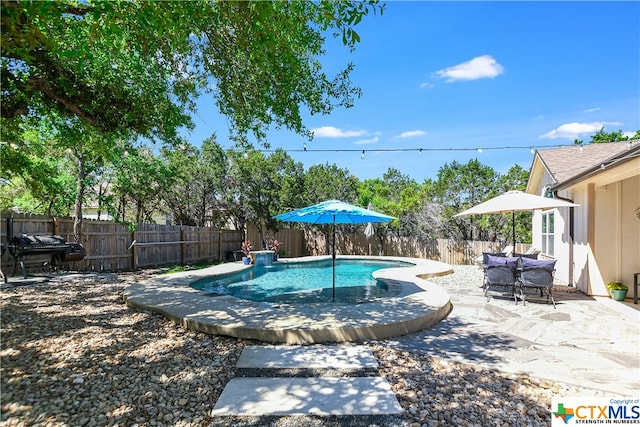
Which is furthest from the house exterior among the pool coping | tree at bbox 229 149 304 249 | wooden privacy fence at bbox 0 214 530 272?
tree at bbox 229 149 304 249

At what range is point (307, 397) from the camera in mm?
2863

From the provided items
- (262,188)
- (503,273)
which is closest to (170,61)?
(503,273)

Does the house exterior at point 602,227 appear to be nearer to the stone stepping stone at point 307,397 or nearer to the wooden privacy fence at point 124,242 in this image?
the stone stepping stone at point 307,397

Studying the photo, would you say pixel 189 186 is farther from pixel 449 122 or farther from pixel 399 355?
pixel 399 355

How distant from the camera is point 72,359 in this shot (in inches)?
139

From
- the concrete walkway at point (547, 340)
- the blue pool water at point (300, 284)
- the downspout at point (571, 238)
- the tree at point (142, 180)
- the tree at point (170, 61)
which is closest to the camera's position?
the tree at point (170, 61)

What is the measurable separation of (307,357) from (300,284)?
595 cm

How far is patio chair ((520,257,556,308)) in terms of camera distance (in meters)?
6.55

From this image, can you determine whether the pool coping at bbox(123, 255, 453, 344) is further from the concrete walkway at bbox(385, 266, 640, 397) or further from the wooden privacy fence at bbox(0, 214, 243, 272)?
the wooden privacy fence at bbox(0, 214, 243, 272)

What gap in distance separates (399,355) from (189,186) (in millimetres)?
15545

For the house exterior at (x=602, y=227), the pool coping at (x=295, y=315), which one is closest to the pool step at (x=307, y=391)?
the pool coping at (x=295, y=315)

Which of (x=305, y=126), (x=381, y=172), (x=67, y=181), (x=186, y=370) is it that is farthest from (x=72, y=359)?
(x=381, y=172)

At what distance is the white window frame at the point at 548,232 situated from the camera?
10.4 meters

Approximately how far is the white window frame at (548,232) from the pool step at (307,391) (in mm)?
9625
